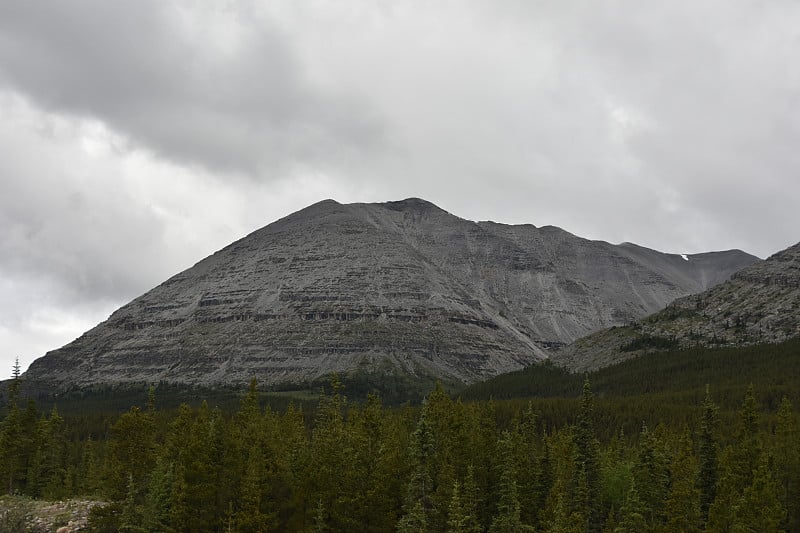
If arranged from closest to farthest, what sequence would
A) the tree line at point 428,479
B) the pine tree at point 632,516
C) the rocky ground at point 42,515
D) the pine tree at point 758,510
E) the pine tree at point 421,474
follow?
the pine tree at point 758,510 → the pine tree at point 632,516 → the pine tree at point 421,474 → the tree line at point 428,479 → the rocky ground at point 42,515

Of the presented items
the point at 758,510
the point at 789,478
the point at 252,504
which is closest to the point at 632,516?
the point at 758,510

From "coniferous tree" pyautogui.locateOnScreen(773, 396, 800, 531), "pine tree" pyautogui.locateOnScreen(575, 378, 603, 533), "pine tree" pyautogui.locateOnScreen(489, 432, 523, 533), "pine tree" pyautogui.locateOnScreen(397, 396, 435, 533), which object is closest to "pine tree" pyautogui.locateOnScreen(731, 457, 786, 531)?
"coniferous tree" pyautogui.locateOnScreen(773, 396, 800, 531)

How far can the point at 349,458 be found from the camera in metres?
60.0

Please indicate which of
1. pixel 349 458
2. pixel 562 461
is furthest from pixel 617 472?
pixel 349 458

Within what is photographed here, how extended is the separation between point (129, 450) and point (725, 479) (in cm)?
5927

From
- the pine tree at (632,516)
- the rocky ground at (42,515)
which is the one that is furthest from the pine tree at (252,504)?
the pine tree at (632,516)

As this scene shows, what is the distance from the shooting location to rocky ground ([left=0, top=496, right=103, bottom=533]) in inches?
2638

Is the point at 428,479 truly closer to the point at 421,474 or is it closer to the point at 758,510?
the point at 421,474

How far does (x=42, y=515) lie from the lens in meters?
70.4

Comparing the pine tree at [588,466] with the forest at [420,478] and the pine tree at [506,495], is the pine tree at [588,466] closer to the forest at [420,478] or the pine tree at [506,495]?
the forest at [420,478]

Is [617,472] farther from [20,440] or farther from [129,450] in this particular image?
[20,440]

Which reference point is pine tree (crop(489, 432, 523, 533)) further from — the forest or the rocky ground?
the rocky ground

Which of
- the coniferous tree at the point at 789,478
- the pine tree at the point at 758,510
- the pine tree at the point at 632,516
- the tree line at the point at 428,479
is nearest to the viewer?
the pine tree at the point at 758,510

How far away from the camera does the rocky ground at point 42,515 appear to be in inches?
2638
